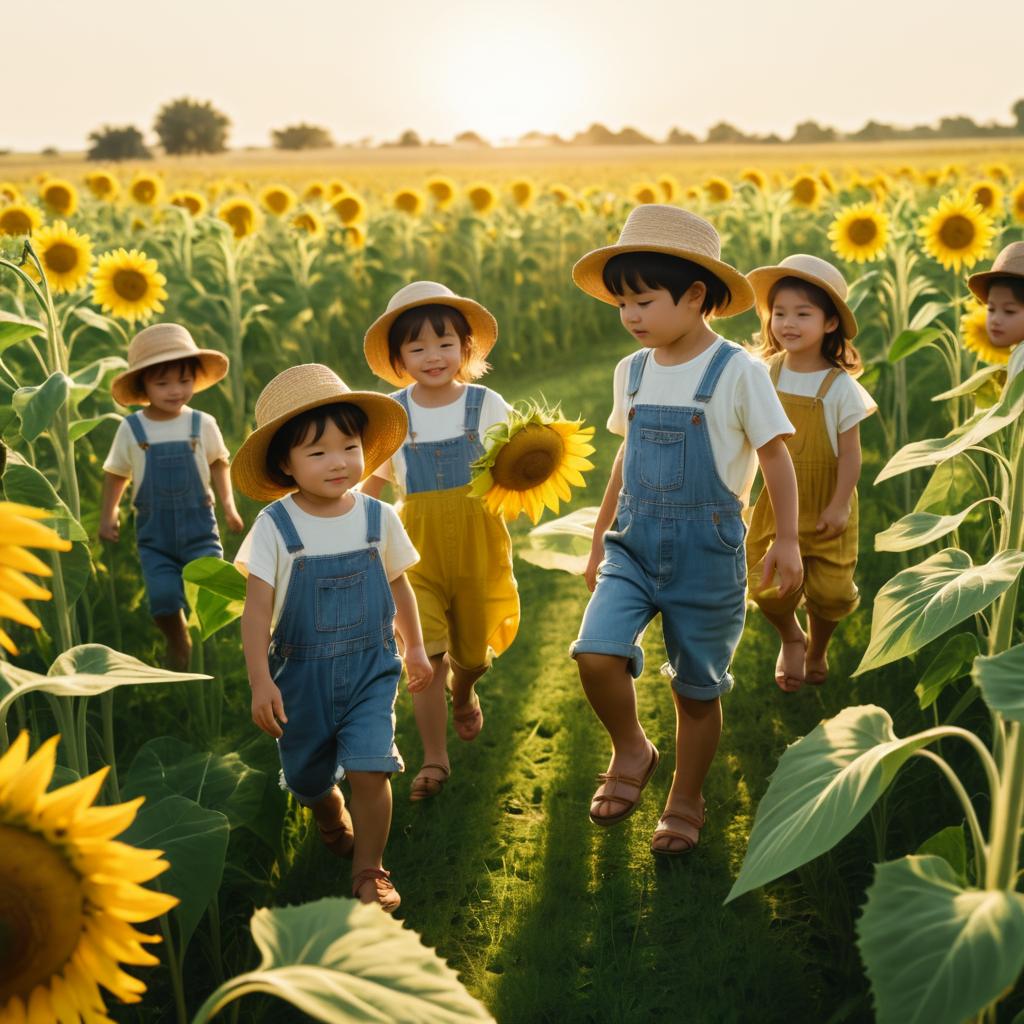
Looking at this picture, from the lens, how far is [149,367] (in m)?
4.16

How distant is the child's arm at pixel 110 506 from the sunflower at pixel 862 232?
3.51 metres

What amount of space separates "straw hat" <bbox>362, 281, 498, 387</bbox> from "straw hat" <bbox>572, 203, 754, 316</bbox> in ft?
1.83

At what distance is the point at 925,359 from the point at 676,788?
4.70m

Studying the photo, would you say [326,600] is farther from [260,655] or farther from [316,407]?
[316,407]

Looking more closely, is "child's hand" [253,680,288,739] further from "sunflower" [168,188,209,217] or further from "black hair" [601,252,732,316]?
"sunflower" [168,188,209,217]

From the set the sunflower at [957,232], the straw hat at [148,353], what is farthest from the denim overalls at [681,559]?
the sunflower at [957,232]

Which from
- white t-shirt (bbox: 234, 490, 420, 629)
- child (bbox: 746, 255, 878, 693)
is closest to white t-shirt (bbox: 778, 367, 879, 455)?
child (bbox: 746, 255, 878, 693)

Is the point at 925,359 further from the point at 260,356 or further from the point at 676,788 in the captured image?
the point at 676,788

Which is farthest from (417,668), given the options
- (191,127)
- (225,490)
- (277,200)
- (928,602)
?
(191,127)

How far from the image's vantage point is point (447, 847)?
3207mm

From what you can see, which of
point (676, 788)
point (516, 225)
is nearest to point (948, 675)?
point (676, 788)

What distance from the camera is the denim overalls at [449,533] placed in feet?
11.3

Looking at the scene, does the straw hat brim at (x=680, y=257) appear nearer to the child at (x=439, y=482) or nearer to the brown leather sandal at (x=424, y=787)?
the child at (x=439, y=482)

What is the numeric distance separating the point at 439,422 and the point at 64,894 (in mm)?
2334
